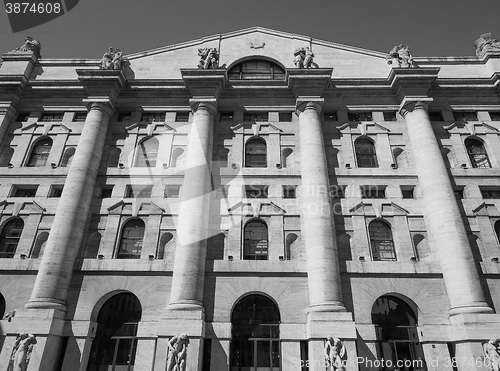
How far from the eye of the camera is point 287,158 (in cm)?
2956

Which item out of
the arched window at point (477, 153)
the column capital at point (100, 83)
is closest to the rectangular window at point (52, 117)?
the column capital at point (100, 83)

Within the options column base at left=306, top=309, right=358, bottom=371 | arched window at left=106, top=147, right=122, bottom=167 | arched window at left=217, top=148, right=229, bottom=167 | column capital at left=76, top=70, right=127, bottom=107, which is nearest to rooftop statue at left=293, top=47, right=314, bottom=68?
arched window at left=217, top=148, right=229, bottom=167

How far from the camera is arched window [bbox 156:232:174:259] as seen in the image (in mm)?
25089

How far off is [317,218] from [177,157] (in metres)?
12.5

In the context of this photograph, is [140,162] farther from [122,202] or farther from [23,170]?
[23,170]

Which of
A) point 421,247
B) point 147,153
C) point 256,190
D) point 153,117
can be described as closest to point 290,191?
point 256,190

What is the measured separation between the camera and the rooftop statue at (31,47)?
34031mm

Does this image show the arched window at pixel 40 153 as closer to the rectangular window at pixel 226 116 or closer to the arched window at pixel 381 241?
the rectangular window at pixel 226 116

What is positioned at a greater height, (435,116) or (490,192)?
(435,116)

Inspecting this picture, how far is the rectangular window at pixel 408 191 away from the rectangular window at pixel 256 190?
10459 mm

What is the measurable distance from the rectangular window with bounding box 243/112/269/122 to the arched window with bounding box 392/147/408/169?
435 inches

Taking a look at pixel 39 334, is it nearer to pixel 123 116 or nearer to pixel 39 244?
pixel 39 244

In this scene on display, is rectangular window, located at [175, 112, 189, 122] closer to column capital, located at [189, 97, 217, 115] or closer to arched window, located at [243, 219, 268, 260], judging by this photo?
column capital, located at [189, 97, 217, 115]

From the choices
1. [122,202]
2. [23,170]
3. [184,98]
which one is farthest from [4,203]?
[184,98]
